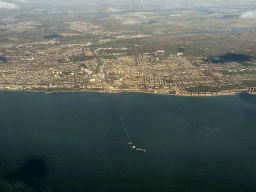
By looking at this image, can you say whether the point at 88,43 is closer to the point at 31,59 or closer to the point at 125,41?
the point at 125,41

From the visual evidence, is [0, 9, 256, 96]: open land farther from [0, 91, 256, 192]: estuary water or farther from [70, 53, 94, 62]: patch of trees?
[0, 91, 256, 192]: estuary water

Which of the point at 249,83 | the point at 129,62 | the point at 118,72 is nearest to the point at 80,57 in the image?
the point at 129,62

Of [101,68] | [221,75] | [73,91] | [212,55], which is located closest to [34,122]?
[73,91]

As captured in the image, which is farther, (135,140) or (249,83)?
(249,83)

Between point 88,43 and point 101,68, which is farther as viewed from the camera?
point 88,43

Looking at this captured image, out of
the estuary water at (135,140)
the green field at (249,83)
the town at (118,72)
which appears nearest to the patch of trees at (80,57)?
the town at (118,72)

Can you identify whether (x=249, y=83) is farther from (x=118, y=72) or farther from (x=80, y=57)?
(x=80, y=57)
